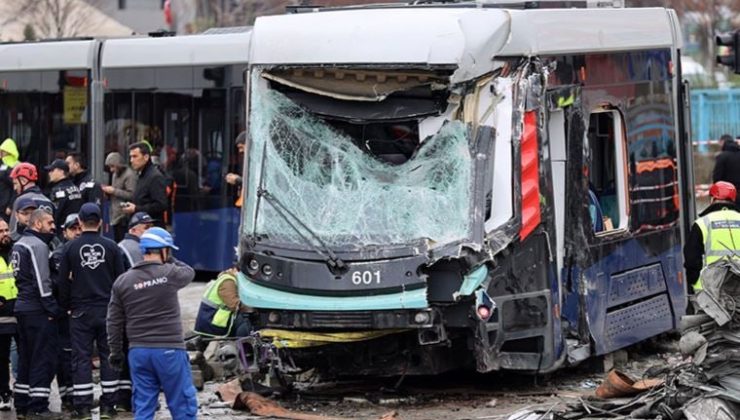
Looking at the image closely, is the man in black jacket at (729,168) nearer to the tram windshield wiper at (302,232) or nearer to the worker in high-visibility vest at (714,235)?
the worker in high-visibility vest at (714,235)

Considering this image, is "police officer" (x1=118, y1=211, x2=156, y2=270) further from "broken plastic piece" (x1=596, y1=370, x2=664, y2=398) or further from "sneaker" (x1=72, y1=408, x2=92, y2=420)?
"broken plastic piece" (x1=596, y1=370, x2=664, y2=398)

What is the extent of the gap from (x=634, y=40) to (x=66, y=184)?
5.64 m

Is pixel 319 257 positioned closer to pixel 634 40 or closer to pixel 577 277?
pixel 577 277

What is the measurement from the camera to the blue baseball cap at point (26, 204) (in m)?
14.6

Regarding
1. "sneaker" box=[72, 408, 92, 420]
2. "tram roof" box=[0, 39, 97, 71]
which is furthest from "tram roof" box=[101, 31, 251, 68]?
"sneaker" box=[72, 408, 92, 420]

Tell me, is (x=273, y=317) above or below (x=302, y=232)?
below

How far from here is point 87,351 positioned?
13.5 meters

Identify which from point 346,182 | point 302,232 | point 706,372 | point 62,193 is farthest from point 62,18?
point 706,372

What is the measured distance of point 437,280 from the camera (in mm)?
12758

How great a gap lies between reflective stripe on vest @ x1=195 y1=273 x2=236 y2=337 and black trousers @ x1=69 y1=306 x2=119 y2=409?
183 cm

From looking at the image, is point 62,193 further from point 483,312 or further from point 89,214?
point 483,312

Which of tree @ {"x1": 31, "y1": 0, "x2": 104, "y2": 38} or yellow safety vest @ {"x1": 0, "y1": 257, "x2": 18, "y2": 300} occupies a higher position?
tree @ {"x1": 31, "y1": 0, "x2": 104, "y2": 38}

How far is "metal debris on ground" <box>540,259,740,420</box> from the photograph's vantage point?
1171 centimetres

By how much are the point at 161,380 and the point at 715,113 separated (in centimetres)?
3094
